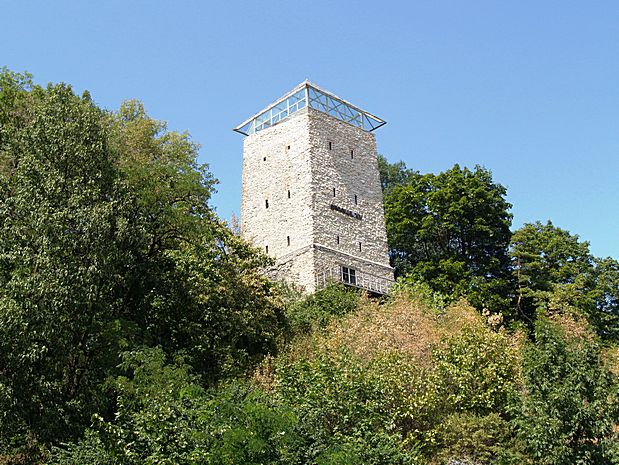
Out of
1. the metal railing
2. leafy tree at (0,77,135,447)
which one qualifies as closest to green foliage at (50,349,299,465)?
leafy tree at (0,77,135,447)

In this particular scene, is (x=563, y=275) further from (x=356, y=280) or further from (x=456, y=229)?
(x=356, y=280)

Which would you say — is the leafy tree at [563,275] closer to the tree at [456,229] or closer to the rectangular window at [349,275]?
the tree at [456,229]

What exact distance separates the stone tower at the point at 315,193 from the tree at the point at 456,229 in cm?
229

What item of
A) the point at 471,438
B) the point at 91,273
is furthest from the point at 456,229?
the point at 91,273

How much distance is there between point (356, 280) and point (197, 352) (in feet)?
40.0

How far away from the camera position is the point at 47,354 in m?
17.9

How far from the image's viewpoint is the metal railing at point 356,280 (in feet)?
103

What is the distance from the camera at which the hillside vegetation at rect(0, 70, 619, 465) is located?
15.5m

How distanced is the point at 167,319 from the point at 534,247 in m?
18.8

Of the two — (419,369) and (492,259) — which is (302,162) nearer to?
(492,259)

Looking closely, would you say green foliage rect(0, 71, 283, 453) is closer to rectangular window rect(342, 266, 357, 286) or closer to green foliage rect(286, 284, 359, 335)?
green foliage rect(286, 284, 359, 335)

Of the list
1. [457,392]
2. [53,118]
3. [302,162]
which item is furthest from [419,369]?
[302,162]

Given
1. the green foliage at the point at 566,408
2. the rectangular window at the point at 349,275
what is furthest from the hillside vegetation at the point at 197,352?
the rectangular window at the point at 349,275

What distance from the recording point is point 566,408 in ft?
52.3
